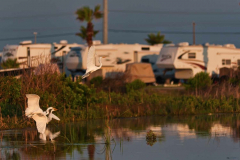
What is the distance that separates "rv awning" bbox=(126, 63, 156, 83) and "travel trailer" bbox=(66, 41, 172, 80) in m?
1.31

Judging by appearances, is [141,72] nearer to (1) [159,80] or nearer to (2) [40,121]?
(1) [159,80]

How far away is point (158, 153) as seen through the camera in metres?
13.0

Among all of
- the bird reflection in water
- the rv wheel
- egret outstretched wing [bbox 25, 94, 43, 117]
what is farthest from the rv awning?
egret outstretched wing [bbox 25, 94, 43, 117]

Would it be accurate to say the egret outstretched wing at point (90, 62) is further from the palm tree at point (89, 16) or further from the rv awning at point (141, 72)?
the palm tree at point (89, 16)

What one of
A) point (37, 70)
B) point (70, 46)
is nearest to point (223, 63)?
point (70, 46)

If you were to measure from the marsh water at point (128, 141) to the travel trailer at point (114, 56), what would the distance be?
2207 cm

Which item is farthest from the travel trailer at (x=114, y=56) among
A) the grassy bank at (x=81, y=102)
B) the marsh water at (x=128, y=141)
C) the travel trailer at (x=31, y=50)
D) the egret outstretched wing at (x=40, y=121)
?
the egret outstretched wing at (x=40, y=121)

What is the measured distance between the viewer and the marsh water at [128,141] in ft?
41.9

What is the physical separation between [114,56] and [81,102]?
2043cm

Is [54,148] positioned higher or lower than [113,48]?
lower

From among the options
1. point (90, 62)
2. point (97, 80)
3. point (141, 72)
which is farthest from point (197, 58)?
point (90, 62)

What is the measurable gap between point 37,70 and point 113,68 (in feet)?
69.0

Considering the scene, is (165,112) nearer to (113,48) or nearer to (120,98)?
(120,98)

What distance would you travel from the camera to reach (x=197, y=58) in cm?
4031
